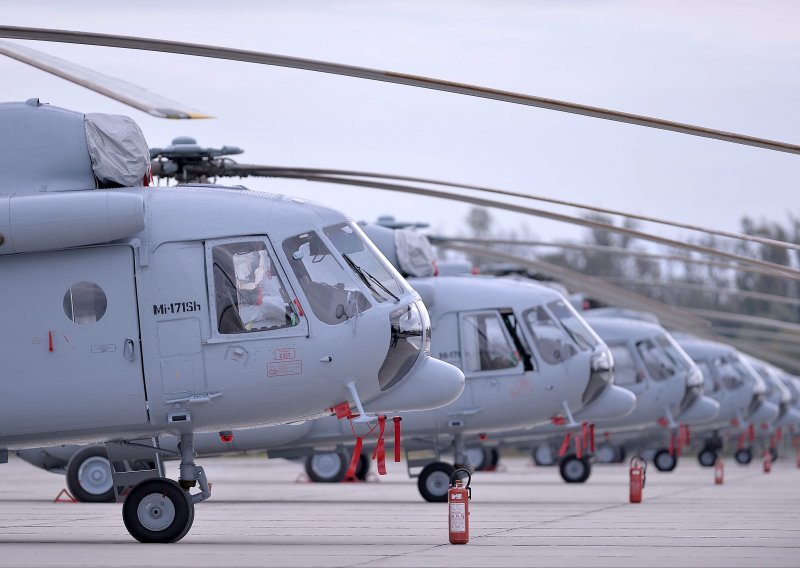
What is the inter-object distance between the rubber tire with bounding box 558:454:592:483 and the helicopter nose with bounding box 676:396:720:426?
4991 millimetres

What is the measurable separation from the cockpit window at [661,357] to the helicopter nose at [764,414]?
1109 centimetres

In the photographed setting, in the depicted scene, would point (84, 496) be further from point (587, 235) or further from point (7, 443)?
point (587, 235)

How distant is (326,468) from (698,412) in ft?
32.2

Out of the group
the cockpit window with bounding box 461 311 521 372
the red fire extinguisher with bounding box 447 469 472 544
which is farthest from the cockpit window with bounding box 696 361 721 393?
the red fire extinguisher with bounding box 447 469 472 544

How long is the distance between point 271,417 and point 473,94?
377 centimetres

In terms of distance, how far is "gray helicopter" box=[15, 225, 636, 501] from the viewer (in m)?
19.3

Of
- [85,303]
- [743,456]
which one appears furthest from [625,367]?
[85,303]

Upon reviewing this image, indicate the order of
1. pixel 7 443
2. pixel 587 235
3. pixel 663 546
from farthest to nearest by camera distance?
pixel 587 235, pixel 7 443, pixel 663 546

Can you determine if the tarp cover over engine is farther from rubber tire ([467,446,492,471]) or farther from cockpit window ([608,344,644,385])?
rubber tire ([467,446,492,471])

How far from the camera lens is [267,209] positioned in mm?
12328

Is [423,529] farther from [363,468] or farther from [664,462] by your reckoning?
[664,462]

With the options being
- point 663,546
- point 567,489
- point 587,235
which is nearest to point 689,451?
point 567,489

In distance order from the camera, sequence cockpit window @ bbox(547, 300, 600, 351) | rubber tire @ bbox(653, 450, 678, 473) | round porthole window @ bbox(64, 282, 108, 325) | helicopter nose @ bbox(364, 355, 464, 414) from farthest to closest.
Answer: rubber tire @ bbox(653, 450, 678, 473), cockpit window @ bbox(547, 300, 600, 351), helicopter nose @ bbox(364, 355, 464, 414), round porthole window @ bbox(64, 282, 108, 325)

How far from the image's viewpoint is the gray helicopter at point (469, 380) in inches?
761
